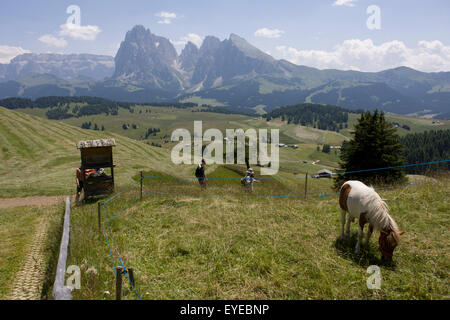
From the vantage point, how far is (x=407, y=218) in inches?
443

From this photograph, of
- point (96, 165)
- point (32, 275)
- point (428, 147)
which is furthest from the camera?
point (428, 147)

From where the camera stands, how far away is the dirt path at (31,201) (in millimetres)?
19766

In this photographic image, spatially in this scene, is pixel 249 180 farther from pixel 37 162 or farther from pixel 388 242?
pixel 37 162

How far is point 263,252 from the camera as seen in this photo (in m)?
9.25

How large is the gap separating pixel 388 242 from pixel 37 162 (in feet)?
184

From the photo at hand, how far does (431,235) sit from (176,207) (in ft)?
37.9

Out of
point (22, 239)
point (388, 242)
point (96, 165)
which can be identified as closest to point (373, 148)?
point (388, 242)

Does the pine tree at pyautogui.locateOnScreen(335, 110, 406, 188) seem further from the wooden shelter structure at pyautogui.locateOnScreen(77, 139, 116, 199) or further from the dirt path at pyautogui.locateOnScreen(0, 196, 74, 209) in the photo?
the dirt path at pyautogui.locateOnScreen(0, 196, 74, 209)

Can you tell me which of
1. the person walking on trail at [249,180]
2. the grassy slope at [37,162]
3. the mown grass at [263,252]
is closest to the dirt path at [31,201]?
the grassy slope at [37,162]

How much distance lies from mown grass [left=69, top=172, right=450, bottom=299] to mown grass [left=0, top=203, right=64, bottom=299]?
0.98 m

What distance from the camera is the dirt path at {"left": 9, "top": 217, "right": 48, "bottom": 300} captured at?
25.6ft

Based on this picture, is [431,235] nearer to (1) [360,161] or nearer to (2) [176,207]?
(2) [176,207]

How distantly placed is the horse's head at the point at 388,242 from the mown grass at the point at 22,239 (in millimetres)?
9786

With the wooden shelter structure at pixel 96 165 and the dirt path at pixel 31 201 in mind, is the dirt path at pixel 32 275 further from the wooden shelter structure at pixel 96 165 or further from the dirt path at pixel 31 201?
the dirt path at pixel 31 201
